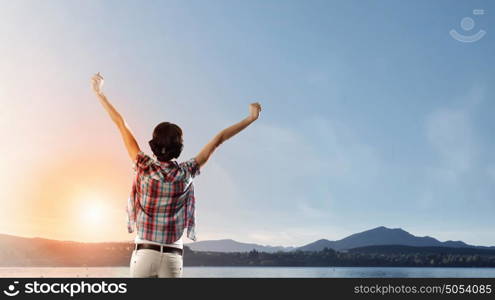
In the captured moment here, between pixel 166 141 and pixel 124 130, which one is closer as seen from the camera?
pixel 166 141

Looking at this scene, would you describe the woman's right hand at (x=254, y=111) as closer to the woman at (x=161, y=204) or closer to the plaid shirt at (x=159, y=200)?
the woman at (x=161, y=204)

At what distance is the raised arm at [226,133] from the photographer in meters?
4.33

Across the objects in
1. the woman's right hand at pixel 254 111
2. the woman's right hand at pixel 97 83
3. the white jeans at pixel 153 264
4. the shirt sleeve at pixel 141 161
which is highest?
the woman's right hand at pixel 97 83

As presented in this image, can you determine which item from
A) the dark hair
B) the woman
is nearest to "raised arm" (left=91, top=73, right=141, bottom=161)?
the woman

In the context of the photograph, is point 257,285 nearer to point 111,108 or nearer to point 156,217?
point 156,217

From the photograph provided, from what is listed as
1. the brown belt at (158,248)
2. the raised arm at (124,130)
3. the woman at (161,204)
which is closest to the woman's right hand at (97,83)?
the raised arm at (124,130)

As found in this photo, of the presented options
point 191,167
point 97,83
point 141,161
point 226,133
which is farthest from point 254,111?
point 97,83

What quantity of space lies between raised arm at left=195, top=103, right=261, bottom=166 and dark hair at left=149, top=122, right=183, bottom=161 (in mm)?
222

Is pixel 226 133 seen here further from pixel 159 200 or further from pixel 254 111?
Answer: pixel 159 200

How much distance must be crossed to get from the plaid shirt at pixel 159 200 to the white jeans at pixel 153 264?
0.11 metres

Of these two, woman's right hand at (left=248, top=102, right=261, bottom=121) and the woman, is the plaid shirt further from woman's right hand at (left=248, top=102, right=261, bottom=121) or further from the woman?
woman's right hand at (left=248, top=102, right=261, bottom=121)

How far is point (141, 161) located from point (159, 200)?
34 cm

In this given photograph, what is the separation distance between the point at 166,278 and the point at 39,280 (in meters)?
2.40

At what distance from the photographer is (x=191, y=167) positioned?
4242 millimetres
